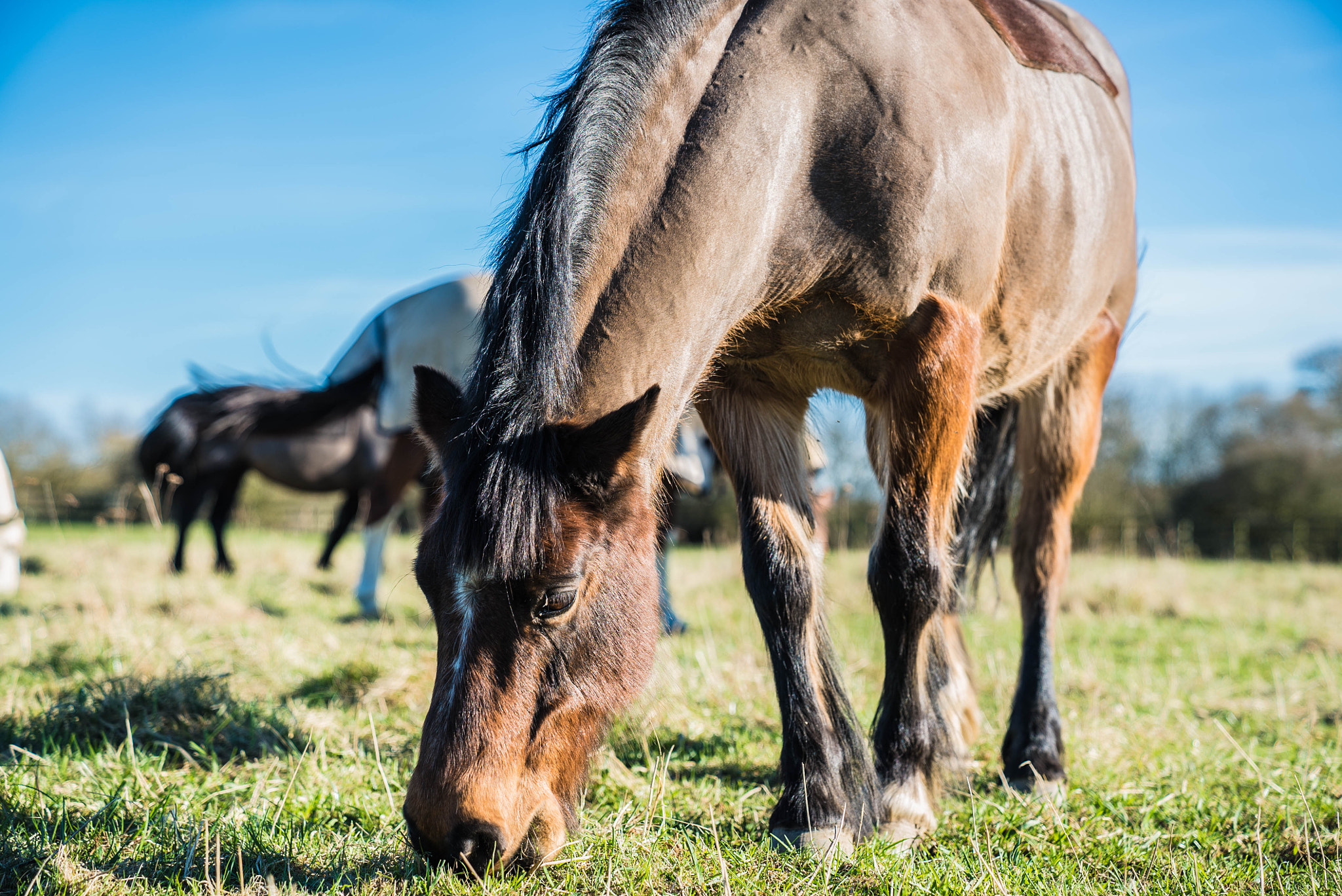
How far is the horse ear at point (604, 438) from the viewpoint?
179cm

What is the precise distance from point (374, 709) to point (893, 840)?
2.01 metres

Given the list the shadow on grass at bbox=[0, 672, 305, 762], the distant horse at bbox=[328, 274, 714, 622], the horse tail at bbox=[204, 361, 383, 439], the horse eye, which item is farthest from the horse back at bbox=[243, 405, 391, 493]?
the horse eye

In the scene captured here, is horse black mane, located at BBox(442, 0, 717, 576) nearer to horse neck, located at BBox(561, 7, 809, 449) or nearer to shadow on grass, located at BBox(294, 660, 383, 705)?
horse neck, located at BBox(561, 7, 809, 449)

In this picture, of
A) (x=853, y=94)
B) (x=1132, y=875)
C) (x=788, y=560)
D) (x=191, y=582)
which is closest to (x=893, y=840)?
(x=1132, y=875)

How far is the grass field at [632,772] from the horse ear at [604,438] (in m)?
0.84

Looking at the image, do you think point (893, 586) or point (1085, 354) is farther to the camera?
point (1085, 354)

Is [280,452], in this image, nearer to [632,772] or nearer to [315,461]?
[315,461]

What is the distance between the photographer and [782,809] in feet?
7.38

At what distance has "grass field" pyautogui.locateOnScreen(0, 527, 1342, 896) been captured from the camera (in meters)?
1.85

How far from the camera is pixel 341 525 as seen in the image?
1031 cm

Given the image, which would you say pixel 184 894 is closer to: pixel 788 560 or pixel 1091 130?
pixel 788 560

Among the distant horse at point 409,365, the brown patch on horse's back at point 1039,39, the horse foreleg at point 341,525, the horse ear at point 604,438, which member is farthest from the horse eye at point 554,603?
the horse foreleg at point 341,525

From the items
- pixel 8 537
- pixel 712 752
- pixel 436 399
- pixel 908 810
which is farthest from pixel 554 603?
pixel 8 537

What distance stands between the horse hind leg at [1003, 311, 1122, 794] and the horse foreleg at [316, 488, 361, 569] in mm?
8573
